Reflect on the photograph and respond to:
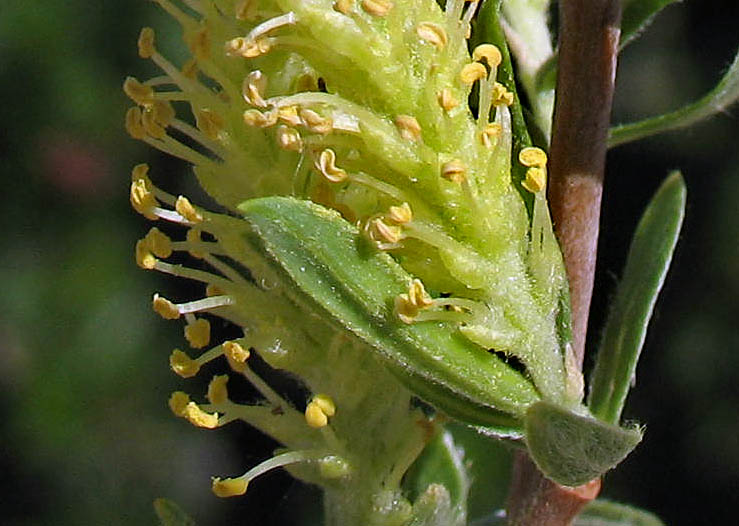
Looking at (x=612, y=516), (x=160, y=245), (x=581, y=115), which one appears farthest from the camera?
(x=612, y=516)

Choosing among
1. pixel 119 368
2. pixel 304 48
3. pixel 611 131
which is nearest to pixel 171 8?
pixel 304 48

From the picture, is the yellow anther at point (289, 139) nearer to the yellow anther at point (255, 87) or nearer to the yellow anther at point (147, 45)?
the yellow anther at point (255, 87)

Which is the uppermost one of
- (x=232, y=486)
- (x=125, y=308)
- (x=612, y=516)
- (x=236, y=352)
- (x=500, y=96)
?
(x=500, y=96)

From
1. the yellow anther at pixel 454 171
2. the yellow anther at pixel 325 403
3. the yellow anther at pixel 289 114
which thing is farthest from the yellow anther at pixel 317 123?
the yellow anther at pixel 325 403

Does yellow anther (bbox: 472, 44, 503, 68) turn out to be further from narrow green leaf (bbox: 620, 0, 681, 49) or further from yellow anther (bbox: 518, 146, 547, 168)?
narrow green leaf (bbox: 620, 0, 681, 49)

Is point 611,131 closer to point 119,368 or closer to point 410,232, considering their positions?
point 410,232

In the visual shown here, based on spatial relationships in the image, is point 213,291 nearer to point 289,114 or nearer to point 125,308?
point 289,114

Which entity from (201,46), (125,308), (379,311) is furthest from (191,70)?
(125,308)
